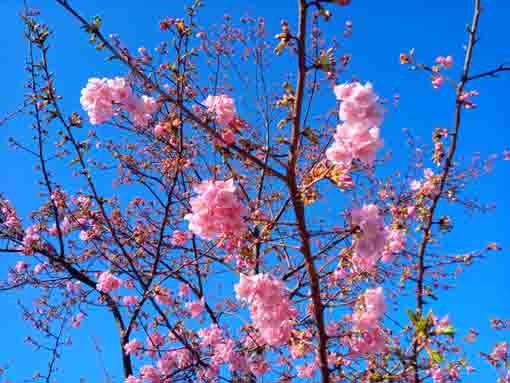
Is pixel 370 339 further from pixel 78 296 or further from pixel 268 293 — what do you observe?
pixel 78 296

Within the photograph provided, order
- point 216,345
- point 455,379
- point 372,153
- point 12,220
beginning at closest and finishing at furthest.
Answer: point 372,153 < point 455,379 < point 216,345 < point 12,220

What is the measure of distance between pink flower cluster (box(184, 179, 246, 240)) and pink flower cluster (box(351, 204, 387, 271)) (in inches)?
26.5

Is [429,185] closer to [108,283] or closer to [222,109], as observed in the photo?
[222,109]

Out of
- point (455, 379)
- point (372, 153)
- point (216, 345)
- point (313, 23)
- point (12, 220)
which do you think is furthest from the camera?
point (313, 23)

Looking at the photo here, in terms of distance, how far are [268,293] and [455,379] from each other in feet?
7.53

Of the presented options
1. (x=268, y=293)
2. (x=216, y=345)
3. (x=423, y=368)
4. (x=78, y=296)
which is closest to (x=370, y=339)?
(x=423, y=368)

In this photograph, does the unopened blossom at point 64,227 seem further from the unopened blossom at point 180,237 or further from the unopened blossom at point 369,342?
the unopened blossom at point 369,342

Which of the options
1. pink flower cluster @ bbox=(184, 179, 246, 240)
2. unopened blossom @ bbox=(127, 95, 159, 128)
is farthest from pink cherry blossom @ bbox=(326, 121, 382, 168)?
unopened blossom @ bbox=(127, 95, 159, 128)

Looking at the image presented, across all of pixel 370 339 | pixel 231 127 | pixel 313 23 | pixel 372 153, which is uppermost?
pixel 313 23

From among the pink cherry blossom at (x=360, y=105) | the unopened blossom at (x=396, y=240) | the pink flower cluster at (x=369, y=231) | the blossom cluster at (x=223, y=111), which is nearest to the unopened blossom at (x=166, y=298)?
the unopened blossom at (x=396, y=240)

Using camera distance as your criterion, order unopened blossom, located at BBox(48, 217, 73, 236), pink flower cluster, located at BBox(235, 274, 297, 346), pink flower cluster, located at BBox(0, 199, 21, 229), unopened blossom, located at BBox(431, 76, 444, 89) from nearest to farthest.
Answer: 1. pink flower cluster, located at BBox(235, 274, 297, 346)
2. unopened blossom, located at BBox(431, 76, 444, 89)
3. unopened blossom, located at BBox(48, 217, 73, 236)
4. pink flower cluster, located at BBox(0, 199, 21, 229)

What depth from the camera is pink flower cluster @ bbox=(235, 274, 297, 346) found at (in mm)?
2865

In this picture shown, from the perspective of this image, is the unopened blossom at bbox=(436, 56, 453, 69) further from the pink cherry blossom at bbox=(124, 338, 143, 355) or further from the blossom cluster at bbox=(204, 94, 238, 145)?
the pink cherry blossom at bbox=(124, 338, 143, 355)

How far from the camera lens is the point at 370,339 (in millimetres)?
3070
